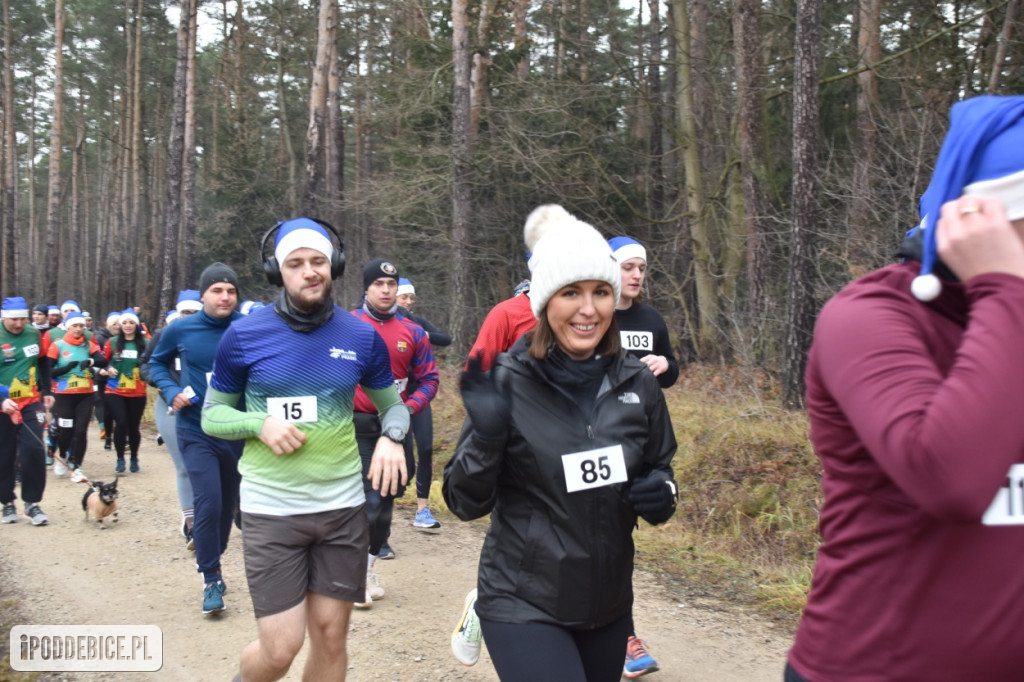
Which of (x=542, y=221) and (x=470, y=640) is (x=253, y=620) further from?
(x=542, y=221)

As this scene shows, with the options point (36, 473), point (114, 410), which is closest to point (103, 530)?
point (36, 473)

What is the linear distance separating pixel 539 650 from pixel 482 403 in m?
0.77

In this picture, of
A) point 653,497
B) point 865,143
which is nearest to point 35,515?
point 653,497

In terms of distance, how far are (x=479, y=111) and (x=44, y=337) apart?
12598mm

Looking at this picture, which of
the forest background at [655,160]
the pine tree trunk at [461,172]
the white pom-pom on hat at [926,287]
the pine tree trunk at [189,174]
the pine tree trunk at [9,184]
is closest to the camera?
the white pom-pom on hat at [926,287]

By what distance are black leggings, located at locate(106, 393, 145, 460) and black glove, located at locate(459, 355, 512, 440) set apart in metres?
11.1

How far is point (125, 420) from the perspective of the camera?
40.1 ft

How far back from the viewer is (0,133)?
35.9 m

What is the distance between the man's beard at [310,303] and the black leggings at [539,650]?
1.91 meters

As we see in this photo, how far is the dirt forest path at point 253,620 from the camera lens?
527cm

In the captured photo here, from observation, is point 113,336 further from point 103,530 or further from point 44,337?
point 103,530

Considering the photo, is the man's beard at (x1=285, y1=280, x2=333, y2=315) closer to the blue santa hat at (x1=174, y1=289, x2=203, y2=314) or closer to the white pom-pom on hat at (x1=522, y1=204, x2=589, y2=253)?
the white pom-pom on hat at (x1=522, y1=204, x2=589, y2=253)

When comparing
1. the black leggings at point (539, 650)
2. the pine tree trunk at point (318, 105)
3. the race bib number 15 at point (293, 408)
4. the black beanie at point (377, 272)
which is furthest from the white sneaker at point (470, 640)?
the pine tree trunk at point (318, 105)

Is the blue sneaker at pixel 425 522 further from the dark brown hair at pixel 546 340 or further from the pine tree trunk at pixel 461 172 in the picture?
the pine tree trunk at pixel 461 172
